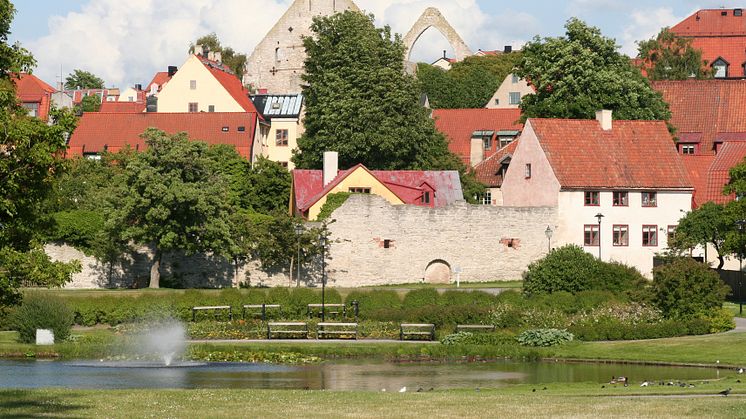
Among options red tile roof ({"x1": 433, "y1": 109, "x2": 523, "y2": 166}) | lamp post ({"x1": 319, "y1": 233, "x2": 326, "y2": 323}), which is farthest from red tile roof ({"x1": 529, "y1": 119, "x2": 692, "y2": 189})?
red tile roof ({"x1": 433, "y1": 109, "x2": 523, "y2": 166})

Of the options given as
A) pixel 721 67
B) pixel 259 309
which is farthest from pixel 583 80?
pixel 721 67

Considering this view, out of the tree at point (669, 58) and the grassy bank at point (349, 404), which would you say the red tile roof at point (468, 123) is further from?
A: the grassy bank at point (349, 404)

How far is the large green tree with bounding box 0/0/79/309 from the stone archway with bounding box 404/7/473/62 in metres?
105

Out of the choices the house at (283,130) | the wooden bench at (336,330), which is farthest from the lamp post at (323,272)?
the house at (283,130)

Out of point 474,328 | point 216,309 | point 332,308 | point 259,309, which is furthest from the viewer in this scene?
point 332,308

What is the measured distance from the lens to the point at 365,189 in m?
77.2

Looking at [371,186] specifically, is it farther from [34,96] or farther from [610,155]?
[34,96]

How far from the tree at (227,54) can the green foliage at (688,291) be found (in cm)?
9568

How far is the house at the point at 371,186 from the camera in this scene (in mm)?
76562

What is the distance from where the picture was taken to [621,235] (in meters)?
76.4

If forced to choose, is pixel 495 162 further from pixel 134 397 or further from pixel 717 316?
pixel 134 397

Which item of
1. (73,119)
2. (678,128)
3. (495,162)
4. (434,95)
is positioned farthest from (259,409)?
(434,95)

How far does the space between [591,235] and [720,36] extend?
70191mm

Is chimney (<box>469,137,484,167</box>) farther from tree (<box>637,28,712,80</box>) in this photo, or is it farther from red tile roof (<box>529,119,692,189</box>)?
red tile roof (<box>529,119,692,189</box>)
